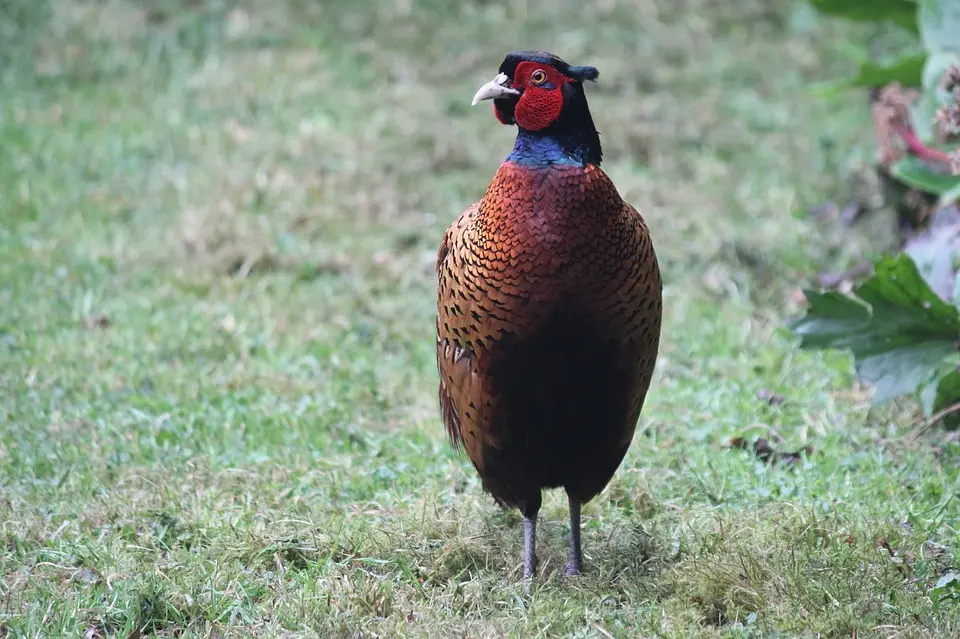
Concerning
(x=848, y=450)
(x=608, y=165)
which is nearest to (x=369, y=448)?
(x=848, y=450)

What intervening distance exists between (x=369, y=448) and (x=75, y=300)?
202cm

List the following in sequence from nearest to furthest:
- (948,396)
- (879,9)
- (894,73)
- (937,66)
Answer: (948,396), (937,66), (894,73), (879,9)

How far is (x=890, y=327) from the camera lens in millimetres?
4203

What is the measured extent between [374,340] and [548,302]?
2405 mm

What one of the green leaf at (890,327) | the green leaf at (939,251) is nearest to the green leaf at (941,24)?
the green leaf at (939,251)

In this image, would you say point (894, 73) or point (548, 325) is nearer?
point (548, 325)

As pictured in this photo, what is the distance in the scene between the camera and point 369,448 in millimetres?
4277

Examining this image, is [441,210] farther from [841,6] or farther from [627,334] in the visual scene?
[627,334]

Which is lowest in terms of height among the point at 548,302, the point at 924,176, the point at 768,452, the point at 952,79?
the point at 768,452

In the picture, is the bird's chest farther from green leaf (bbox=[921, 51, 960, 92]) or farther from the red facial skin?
green leaf (bbox=[921, 51, 960, 92])

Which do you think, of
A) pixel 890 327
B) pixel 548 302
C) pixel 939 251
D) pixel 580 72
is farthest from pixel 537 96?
pixel 939 251

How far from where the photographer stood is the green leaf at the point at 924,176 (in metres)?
5.31

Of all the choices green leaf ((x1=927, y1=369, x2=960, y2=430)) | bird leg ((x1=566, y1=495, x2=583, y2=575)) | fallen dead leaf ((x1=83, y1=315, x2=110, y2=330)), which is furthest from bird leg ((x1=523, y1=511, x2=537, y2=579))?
fallen dead leaf ((x1=83, y1=315, x2=110, y2=330))

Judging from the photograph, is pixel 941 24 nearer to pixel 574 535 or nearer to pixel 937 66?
pixel 937 66
